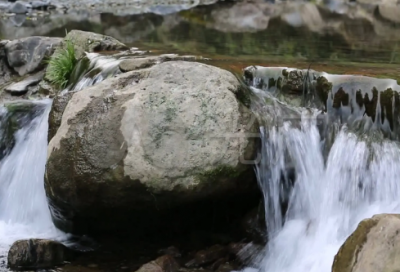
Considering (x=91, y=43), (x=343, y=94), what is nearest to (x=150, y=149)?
(x=343, y=94)

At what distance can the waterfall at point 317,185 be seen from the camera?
5797 mm

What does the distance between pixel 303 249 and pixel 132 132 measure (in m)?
2.03

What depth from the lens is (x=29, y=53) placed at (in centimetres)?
1132

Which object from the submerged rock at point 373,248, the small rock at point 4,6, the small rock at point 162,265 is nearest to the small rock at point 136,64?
the small rock at point 162,265

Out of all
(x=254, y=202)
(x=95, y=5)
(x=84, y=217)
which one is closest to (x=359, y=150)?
(x=254, y=202)

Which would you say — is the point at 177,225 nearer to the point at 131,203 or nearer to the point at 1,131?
the point at 131,203

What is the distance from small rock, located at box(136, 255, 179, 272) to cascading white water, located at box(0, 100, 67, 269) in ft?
4.78

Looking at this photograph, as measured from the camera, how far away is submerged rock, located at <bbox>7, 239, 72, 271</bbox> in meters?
5.75

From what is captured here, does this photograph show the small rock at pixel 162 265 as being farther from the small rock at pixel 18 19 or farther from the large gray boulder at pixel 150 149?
the small rock at pixel 18 19

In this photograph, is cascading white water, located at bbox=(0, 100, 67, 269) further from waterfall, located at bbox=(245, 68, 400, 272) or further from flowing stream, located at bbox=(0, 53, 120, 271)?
waterfall, located at bbox=(245, 68, 400, 272)

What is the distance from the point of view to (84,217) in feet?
20.7

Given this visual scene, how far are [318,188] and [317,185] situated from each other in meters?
0.03

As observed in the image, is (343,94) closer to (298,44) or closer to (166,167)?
(166,167)

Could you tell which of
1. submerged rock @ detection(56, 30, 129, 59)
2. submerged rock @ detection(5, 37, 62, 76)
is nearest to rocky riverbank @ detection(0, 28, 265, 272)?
submerged rock @ detection(56, 30, 129, 59)
